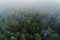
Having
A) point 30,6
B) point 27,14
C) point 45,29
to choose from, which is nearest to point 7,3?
point 30,6

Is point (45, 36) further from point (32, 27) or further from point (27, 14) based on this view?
point (27, 14)

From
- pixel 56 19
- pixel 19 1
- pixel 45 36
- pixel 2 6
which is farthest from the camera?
pixel 19 1

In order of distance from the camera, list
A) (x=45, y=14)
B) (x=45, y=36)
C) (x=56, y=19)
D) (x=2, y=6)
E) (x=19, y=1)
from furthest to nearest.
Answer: (x=19, y=1), (x=2, y=6), (x=45, y=14), (x=56, y=19), (x=45, y=36)

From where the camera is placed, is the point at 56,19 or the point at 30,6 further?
the point at 30,6

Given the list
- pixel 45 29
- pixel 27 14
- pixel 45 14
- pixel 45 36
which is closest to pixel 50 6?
pixel 45 14

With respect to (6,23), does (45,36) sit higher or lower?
lower

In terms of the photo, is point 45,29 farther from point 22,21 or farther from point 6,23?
point 6,23
